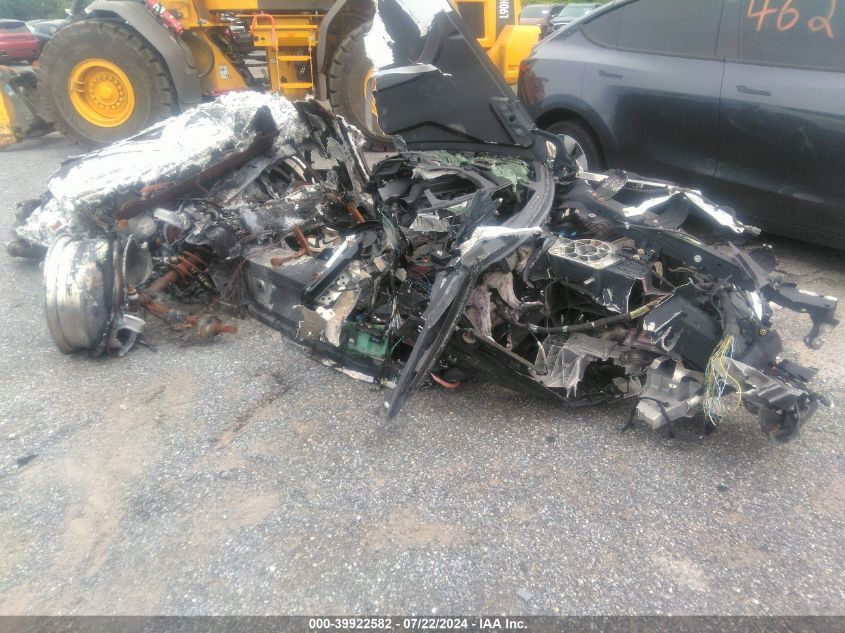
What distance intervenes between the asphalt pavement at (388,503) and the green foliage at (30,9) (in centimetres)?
3470

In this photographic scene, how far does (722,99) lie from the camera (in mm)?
3621

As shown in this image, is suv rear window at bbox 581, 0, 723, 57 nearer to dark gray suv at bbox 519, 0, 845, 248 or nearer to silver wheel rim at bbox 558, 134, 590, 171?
dark gray suv at bbox 519, 0, 845, 248

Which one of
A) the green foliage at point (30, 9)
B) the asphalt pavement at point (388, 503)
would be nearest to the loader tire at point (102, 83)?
the asphalt pavement at point (388, 503)

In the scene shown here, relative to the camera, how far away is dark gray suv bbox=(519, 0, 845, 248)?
3.30 metres

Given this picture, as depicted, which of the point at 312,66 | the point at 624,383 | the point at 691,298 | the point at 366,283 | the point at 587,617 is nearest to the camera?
the point at 587,617

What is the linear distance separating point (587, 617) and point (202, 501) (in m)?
1.51

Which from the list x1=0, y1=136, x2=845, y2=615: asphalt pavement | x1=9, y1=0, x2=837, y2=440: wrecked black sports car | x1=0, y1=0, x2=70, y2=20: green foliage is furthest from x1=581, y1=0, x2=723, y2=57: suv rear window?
x1=0, y1=0, x2=70, y2=20: green foliage

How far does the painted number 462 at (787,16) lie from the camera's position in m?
3.25

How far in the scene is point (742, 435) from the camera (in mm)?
2432

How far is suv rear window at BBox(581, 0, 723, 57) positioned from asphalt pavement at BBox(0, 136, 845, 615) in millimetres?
2365

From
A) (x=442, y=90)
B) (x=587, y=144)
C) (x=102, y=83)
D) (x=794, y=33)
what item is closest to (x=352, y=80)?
(x=102, y=83)

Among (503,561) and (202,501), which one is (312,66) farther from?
(503,561)

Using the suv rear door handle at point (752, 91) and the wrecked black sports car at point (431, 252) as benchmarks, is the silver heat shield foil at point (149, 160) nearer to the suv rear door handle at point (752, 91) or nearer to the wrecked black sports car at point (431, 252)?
the wrecked black sports car at point (431, 252)

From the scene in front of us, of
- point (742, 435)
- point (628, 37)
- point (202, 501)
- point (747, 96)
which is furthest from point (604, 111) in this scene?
point (202, 501)
